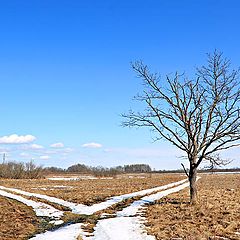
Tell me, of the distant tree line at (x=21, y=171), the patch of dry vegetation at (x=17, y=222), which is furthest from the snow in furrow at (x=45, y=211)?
the distant tree line at (x=21, y=171)

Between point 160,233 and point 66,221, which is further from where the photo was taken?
point 66,221

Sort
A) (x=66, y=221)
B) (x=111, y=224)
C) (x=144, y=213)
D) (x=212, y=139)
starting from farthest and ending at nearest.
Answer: (x=212, y=139), (x=144, y=213), (x=66, y=221), (x=111, y=224)

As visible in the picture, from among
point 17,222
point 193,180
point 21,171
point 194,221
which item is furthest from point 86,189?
point 21,171

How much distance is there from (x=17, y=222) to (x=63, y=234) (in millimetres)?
4332

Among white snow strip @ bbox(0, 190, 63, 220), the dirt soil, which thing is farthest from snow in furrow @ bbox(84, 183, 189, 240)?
white snow strip @ bbox(0, 190, 63, 220)

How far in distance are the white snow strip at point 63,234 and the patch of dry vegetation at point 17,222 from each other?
699 mm

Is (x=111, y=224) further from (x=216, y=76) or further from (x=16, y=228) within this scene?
(x=216, y=76)

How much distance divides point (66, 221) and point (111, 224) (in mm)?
2506

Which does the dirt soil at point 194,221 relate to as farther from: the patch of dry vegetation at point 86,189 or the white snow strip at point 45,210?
the patch of dry vegetation at point 86,189

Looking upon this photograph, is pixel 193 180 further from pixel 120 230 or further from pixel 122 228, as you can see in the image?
pixel 120 230

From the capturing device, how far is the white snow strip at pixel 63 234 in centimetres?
1269

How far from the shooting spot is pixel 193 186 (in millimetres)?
20609

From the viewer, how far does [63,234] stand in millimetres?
13125

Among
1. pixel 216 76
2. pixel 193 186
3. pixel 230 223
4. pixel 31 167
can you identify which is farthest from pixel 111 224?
pixel 31 167
